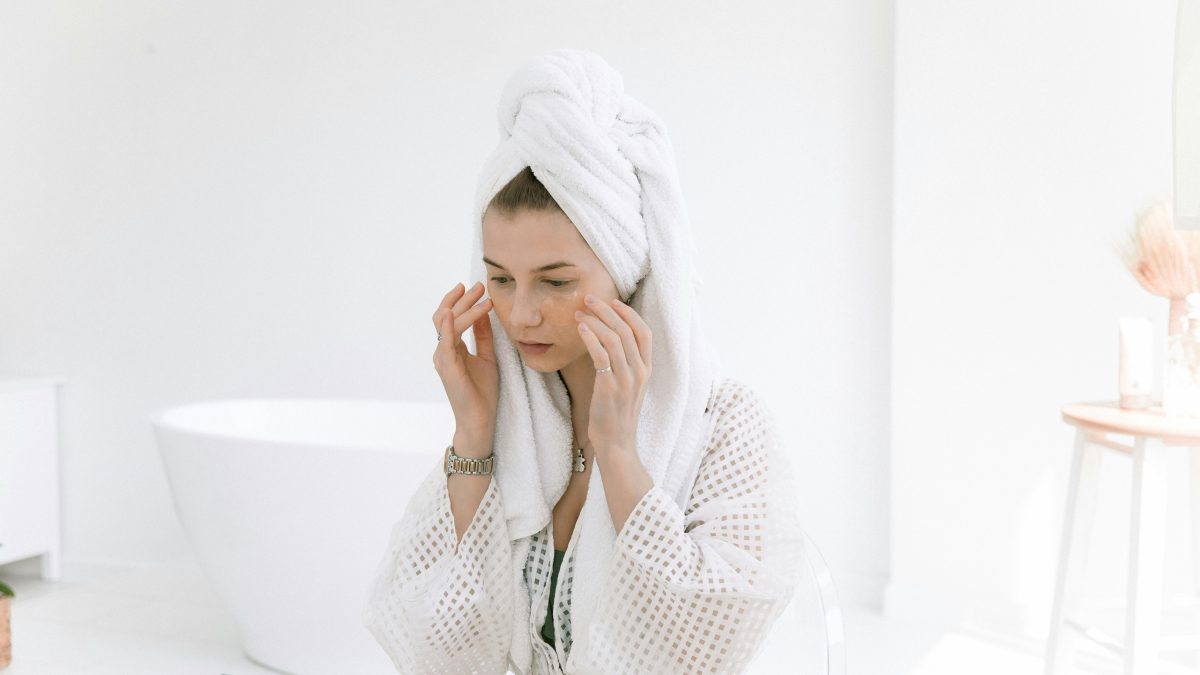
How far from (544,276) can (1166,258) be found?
1.86 meters

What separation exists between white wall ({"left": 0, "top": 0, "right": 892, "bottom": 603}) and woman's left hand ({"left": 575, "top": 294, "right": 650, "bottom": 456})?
7.94ft

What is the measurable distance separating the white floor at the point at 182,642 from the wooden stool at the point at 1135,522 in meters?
0.53

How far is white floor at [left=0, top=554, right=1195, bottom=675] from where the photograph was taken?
9.89 ft

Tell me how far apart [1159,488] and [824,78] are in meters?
1.65

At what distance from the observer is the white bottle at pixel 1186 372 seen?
2.26 metres

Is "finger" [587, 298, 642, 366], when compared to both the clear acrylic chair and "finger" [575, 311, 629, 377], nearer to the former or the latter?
"finger" [575, 311, 629, 377]

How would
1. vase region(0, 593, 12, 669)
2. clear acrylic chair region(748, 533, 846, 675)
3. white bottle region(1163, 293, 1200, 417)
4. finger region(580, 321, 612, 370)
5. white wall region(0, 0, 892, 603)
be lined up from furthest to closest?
white wall region(0, 0, 892, 603)
vase region(0, 593, 12, 669)
white bottle region(1163, 293, 1200, 417)
clear acrylic chair region(748, 533, 846, 675)
finger region(580, 321, 612, 370)

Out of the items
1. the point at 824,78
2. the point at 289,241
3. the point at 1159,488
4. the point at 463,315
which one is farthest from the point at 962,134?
the point at 463,315

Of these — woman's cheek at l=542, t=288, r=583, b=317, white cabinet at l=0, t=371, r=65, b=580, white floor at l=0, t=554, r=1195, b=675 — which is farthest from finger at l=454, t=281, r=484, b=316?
white cabinet at l=0, t=371, r=65, b=580

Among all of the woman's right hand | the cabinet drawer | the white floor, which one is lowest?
the white floor

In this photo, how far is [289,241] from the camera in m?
3.88

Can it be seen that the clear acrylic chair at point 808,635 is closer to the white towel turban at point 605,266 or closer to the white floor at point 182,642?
the white towel turban at point 605,266

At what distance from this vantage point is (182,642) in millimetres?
3270

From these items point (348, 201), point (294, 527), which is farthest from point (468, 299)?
point (348, 201)
